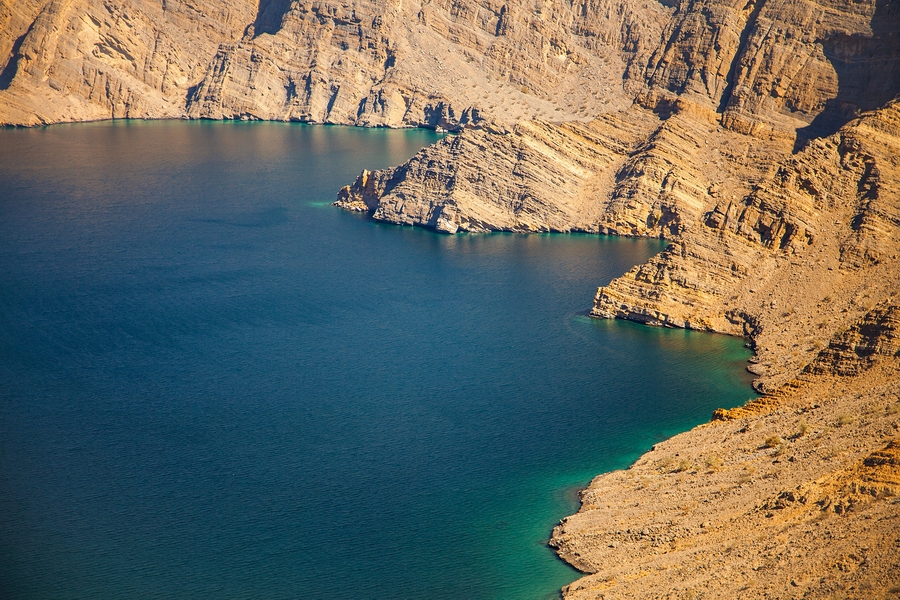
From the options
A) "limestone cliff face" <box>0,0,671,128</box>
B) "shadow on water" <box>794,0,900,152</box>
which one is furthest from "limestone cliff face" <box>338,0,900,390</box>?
"limestone cliff face" <box>0,0,671,128</box>

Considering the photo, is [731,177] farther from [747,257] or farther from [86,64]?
[86,64]

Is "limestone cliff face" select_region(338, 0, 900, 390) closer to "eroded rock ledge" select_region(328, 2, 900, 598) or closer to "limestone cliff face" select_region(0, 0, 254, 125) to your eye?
"eroded rock ledge" select_region(328, 2, 900, 598)

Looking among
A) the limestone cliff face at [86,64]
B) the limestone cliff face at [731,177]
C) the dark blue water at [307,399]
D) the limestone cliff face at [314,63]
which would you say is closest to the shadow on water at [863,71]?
the limestone cliff face at [731,177]

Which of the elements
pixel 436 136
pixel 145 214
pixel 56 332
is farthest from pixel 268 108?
pixel 56 332

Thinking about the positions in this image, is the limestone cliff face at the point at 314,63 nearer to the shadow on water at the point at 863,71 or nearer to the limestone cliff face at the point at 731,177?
the limestone cliff face at the point at 731,177

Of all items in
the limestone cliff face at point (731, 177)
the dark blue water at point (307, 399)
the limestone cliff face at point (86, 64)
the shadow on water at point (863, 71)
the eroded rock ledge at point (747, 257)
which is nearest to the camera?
the eroded rock ledge at point (747, 257)
